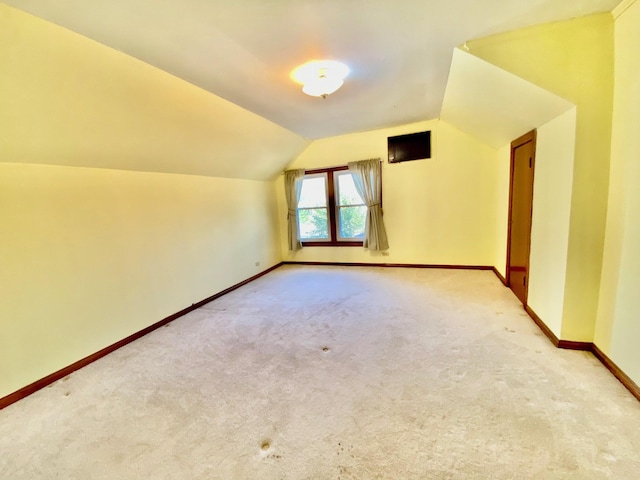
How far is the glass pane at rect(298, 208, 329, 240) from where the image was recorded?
5289 mm

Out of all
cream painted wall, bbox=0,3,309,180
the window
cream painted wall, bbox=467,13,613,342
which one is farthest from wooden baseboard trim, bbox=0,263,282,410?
cream painted wall, bbox=467,13,613,342

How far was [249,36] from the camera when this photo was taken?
1.80m

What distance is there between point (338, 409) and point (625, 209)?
224 centimetres

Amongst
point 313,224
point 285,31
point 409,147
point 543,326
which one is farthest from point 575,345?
point 313,224

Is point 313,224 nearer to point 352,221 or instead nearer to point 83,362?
point 352,221

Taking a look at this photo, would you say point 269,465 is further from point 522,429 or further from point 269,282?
point 269,282

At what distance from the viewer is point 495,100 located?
256cm

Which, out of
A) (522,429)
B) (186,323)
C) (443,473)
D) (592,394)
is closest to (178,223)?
(186,323)

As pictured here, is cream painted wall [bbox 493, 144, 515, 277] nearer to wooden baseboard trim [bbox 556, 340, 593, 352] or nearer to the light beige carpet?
the light beige carpet

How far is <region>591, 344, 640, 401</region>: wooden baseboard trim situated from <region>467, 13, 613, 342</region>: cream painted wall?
109mm

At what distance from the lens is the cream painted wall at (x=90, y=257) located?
6.52ft

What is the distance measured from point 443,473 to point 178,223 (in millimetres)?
3342

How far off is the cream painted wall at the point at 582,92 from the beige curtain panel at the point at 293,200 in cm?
351

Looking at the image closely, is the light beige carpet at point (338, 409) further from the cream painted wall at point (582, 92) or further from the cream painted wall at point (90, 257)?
the cream painted wall at point (582, 92)
